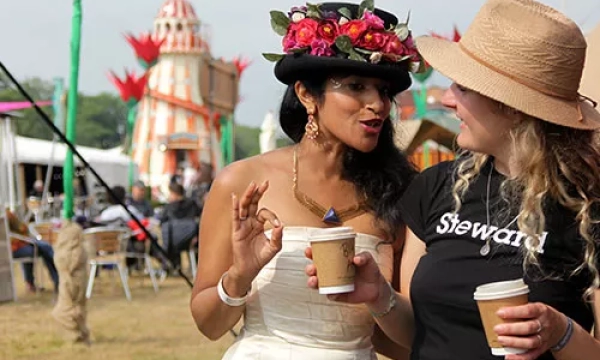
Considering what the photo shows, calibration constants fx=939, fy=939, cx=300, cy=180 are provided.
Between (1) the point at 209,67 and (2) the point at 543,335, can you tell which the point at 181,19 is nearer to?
(1) the point at 209,67

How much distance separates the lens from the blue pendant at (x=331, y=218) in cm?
291

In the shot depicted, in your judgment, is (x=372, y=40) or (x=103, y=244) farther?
(x=103, y=244)

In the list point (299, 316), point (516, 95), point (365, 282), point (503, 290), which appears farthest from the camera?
point (299, 316)

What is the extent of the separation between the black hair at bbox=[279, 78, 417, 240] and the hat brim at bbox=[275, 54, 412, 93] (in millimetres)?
37

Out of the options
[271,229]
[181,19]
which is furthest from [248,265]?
[181,19]

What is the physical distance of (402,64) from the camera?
9.83 feet

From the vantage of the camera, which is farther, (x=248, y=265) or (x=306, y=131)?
(x=306, y=131)

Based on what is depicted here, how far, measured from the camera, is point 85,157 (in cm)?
2723

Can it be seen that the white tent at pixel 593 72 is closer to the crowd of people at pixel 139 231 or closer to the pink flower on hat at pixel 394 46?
the pink flower on hat at pixel 394 46

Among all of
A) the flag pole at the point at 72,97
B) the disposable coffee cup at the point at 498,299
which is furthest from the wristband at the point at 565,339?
the flag pole at the point at 72,97

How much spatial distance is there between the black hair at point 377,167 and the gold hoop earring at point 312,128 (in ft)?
0.27

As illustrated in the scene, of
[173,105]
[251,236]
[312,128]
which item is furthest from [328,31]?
[173,105]

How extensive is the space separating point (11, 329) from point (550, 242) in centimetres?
873

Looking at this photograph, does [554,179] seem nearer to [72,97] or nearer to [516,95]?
[516,95]
